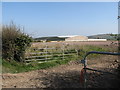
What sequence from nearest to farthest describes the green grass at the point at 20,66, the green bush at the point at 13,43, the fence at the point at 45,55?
the green grass at the point at 20,66
the green bush at the point at 13,43
the fence at the point at 45,55

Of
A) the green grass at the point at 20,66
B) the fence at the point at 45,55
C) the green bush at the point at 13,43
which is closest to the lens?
→ the green grass at the point at 20,66

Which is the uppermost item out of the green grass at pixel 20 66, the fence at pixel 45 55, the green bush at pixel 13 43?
the green bush at pixel 13 43

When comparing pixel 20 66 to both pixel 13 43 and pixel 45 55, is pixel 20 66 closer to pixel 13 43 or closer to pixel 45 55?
pixel 13 43

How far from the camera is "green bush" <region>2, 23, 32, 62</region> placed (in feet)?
46.6

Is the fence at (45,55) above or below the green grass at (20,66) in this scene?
above

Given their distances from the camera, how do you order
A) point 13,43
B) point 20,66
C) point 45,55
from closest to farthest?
point 20,66, point 13,43, point 45,55

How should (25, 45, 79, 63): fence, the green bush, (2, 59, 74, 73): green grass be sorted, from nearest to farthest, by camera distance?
(2, 59, 74, 73): green grass < the green bush < (25, 45, 79, 63): fence

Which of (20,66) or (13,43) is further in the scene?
(13,43)

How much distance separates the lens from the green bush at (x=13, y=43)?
14.2m

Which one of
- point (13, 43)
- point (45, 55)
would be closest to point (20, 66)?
point (13, 43)

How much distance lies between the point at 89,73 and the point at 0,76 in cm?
413

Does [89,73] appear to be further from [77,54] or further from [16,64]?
[77,54]

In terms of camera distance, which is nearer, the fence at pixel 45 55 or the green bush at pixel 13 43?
the green bush at pixel 13 43

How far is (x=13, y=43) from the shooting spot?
1448 cm
